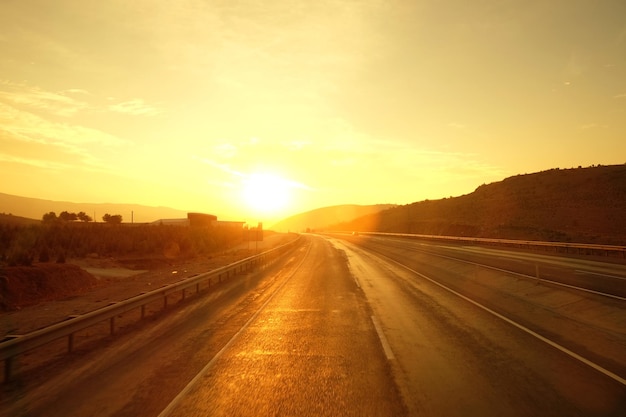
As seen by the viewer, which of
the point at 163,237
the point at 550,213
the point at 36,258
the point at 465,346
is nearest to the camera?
the point at 465,346

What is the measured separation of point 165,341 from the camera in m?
9.13

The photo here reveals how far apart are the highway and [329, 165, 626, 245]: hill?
41070 millimetres

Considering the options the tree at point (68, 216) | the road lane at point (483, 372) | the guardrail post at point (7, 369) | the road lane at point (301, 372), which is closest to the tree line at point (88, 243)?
the guardrail post at point (7, 369)

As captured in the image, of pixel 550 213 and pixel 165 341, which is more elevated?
pixel 550 213

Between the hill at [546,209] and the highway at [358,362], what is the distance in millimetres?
41070

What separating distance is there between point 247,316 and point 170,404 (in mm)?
6431

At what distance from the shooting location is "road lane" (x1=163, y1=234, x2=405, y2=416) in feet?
17.8

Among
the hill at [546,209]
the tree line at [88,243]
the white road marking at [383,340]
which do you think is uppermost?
the hill at [546,209]

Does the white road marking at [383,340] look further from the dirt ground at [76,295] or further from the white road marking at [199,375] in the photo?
the dirt ground at [76,295]

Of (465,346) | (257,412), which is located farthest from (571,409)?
(257,412)

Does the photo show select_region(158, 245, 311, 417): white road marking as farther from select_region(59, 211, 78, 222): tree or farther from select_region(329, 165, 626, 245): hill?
select_region(59, 211, 78, 222): tree

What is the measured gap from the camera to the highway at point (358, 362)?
5.54 meters

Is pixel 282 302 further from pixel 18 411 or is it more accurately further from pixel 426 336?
pixel 18 411

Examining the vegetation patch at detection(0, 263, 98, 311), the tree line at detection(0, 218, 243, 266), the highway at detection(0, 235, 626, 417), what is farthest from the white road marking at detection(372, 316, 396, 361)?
the tree line at detection(0, 218, 243, 266)
